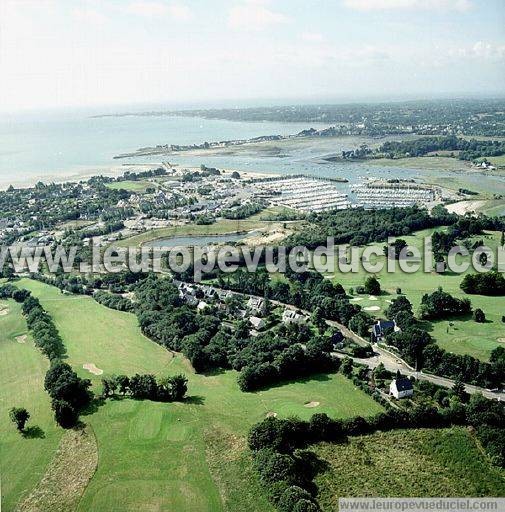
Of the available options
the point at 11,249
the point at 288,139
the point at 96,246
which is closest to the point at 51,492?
the point at 96,246

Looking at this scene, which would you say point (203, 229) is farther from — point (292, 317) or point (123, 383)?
point (123, 383)

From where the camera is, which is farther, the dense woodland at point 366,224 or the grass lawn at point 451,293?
the dense woodland at point 366,224

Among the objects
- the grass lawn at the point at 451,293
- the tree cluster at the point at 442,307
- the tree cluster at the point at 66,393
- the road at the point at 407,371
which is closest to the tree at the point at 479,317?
the grass lawn at the point at 451,293

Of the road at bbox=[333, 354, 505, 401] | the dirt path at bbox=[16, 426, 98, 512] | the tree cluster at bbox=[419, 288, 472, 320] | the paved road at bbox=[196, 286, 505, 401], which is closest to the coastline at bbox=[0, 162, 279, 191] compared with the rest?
the tree cluster at bbox=[419, 288, 472, 320]

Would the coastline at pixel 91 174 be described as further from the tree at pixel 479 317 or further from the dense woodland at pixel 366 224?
the tree at pixel 479 317

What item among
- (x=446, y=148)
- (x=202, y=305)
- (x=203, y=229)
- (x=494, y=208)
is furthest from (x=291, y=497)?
(x=446, y=148)

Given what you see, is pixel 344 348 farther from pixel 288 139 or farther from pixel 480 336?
pixel 288 139
